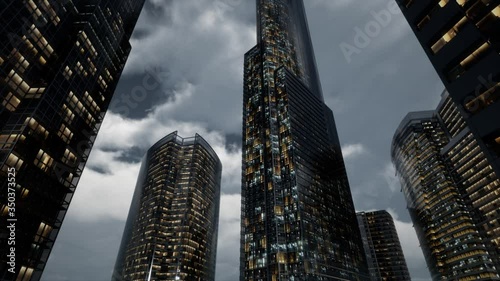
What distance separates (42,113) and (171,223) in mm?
133839

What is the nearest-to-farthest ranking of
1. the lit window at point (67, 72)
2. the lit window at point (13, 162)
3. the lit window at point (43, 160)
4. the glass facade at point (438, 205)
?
the lit window at point (13, 162) < the lit window at point (43, 160) < the lit window at point (67, 72) < the glass facade at point (438, 205)

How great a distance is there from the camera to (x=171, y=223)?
164 meters

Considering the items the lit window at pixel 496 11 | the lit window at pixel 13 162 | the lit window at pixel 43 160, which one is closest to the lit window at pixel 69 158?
the lit window at pixel 43 160

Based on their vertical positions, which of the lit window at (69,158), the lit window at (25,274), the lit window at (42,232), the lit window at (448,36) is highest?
the lit window at (448,36)

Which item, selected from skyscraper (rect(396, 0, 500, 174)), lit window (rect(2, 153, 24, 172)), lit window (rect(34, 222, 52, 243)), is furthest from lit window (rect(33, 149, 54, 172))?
skyscraper (rect(396, 0, 500, 174))

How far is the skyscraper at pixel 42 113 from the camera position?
3681cm

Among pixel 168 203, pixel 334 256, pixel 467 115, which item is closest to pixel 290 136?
pixel 334 256

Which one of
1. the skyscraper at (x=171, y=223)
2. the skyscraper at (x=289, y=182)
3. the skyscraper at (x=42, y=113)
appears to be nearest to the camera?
the skyscraper at (x=42, y=113)

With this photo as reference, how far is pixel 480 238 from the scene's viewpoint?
12519 cm

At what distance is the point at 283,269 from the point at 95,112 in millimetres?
70384

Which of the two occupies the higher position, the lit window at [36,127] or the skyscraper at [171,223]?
the skyscraper at [171,223]

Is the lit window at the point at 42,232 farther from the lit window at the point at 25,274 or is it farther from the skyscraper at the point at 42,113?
the lit window at the point at 25,274

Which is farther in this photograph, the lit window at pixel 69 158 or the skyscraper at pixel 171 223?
the skyscraper at pixel 171 223

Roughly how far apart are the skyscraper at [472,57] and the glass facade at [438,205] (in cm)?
12724
